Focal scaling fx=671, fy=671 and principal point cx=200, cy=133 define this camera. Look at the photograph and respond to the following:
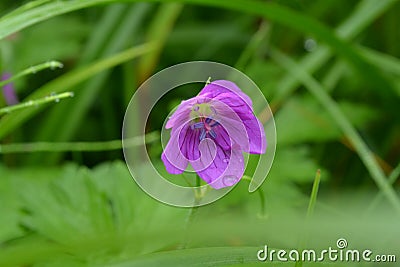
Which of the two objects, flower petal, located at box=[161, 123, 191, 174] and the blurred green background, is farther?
the blurred green background

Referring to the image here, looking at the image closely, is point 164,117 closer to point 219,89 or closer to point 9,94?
point 9,94

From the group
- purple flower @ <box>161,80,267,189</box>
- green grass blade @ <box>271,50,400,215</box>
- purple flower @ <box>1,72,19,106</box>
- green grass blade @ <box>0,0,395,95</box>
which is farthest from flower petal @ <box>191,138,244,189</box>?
purple flower @ <box>1,72,19,106</box>

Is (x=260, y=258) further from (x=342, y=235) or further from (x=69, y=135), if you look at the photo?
(x=69, y=135)

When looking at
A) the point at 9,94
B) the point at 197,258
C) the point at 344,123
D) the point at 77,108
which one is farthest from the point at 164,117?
the point at 197,258

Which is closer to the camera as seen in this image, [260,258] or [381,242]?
[260,258]

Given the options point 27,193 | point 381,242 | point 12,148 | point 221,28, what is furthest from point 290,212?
point 221,28

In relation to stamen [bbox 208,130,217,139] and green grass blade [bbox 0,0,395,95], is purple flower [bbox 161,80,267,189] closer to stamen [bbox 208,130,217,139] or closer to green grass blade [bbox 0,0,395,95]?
stamen [bbox 208,130,217,139]

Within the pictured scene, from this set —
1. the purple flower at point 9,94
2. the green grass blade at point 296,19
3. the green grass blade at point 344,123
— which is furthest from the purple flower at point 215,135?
the purple flower at point 9,94
